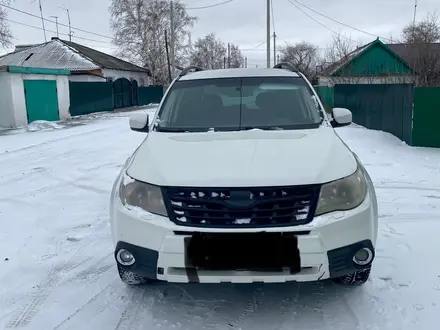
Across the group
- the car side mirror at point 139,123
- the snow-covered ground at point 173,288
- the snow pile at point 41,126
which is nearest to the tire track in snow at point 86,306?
the snow-covered ground at point 173,288

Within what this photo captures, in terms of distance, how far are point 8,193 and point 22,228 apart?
196 centimetres

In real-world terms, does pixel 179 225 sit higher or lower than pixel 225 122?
lower

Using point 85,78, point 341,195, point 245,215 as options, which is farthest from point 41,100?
point 341,195

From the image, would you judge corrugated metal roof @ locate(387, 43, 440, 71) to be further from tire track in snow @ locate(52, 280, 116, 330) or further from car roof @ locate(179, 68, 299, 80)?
tire track in snow @ locate(52, 280, 116, 330)

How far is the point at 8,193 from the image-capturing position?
6.34 meters

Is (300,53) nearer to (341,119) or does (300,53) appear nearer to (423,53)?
(423,53)

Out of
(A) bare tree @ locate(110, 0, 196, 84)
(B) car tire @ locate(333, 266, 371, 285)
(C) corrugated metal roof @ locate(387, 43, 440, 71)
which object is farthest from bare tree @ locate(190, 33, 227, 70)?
(B) car tire @ locate(333, 266, 371, 285)

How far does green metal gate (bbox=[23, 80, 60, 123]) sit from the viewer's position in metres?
16.8

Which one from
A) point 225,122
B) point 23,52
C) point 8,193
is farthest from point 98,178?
point 23,52

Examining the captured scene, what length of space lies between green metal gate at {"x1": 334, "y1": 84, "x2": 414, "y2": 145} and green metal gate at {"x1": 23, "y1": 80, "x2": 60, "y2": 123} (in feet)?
39.7

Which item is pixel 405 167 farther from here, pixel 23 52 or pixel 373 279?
pixel 23 52

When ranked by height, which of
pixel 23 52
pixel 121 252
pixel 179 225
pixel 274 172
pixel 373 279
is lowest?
pixel 373 279

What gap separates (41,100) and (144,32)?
1159 inches

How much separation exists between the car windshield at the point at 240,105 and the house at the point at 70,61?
91.6ft
